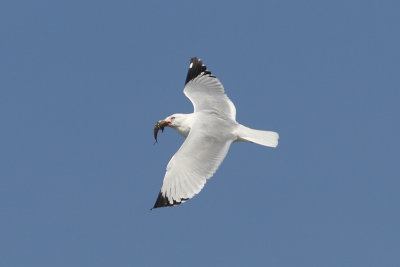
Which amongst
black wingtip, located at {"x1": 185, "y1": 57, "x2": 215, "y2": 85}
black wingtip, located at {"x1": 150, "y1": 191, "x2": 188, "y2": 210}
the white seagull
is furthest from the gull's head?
black wingtip, located at {"x1": 185, "y1": 57, "x2": 215, "y2": 85}

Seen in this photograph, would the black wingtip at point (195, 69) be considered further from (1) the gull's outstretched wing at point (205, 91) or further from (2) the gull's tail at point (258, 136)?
(2) the gull's tail at point (258, 136)

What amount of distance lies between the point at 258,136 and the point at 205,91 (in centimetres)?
261

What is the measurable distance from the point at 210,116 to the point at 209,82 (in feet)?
6.69

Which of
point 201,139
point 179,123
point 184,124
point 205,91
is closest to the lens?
point 201,139

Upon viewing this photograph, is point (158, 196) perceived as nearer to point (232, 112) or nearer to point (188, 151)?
point (188, 151)

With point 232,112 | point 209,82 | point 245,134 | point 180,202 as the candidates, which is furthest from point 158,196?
point 209,82

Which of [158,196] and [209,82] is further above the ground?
[209,82]

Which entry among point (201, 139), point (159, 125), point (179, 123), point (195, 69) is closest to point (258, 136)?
point (201, 139)

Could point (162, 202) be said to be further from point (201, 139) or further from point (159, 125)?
point (159, 125)

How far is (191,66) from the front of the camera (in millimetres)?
16547

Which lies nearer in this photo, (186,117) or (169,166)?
(169,166)

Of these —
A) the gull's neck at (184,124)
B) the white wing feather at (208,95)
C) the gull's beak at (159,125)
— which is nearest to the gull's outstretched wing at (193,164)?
the gull's neck at (184,124)

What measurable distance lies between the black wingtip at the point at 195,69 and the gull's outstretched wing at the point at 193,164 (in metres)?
3.15

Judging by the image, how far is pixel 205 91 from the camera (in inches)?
606
